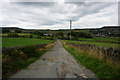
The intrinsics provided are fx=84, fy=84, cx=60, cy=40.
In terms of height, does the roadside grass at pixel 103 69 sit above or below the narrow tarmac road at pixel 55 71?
above

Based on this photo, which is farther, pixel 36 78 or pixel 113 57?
pixel 113 57

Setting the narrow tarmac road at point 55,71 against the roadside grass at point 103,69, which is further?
the narrow tarmac road at point 55,71

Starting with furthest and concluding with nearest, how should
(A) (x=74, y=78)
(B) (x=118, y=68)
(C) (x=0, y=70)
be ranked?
(C) (x=0, y=70)
(B) (x=118, y=68)
(A) (x=74, y=78)

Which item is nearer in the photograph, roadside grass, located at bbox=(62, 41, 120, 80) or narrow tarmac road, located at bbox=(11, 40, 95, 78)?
roadside grass, located at bbox=(62, 41, 120, 80)

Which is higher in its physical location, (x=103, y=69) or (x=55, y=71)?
(x=103, y=69)

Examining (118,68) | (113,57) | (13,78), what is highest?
(113,57)

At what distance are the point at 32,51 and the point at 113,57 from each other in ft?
26.8

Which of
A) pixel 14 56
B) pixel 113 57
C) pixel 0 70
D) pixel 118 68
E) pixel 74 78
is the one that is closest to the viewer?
pixel 74 78

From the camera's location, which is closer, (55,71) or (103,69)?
(103,69)

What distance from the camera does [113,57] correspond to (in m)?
5.42

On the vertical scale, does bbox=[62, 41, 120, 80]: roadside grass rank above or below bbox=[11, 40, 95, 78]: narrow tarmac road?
above

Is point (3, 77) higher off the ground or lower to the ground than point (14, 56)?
lower

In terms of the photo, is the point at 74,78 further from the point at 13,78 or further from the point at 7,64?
the point at 7,64

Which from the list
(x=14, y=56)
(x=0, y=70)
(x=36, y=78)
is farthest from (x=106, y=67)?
(x=14, y=56)
